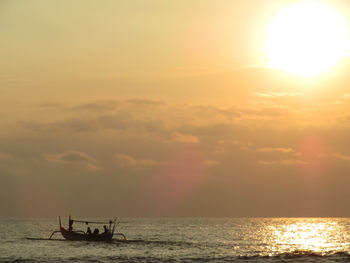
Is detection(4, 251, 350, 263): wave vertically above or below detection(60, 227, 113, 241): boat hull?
below

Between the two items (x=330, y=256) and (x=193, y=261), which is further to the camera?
(x=330, y=256)

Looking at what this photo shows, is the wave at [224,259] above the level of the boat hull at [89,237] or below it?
below

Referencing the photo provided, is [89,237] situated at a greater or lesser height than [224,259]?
greater

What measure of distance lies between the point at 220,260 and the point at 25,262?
865 inches

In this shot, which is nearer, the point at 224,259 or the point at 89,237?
the point at 224,259

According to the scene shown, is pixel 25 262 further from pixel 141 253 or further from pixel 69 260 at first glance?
pixel 141 253

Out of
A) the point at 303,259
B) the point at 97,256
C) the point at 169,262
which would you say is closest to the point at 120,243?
the point at 97,256

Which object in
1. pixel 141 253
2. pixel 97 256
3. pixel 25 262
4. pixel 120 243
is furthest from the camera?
pixel 120 243

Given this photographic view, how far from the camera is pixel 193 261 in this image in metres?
72.1

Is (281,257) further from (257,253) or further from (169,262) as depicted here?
(169,262)

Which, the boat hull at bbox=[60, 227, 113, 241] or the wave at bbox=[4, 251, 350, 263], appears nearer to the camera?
the wave at bbox=[4, 251, 350, 263]

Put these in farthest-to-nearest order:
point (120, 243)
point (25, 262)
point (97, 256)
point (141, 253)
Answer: point (120, 243) → point (141, 253) → point (97, 256) → point (25, 262)

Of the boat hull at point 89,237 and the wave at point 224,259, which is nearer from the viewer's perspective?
the wave at point 224,259

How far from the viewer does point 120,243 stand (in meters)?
94.4
